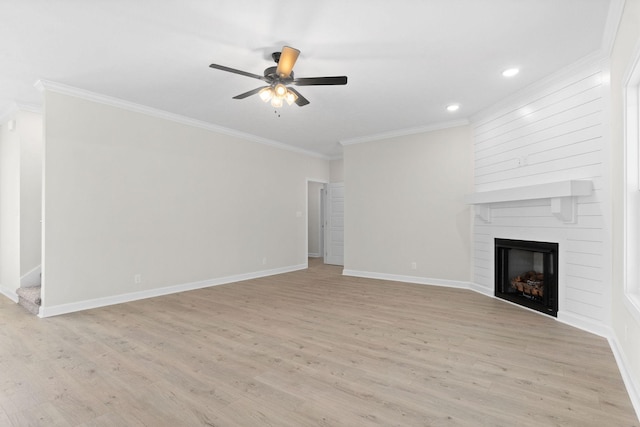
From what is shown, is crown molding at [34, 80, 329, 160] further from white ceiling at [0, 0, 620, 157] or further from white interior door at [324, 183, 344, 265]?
white interior door at [324, 183, 344, 265]

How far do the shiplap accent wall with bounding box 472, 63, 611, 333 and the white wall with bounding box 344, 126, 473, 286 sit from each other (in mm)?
724

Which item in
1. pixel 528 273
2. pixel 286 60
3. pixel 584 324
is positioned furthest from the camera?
pixel 528 273

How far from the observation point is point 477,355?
9.55ft

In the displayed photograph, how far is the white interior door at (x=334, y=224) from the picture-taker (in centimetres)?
841

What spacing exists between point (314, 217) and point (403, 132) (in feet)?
15.3

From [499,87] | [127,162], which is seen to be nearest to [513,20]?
[499,87]

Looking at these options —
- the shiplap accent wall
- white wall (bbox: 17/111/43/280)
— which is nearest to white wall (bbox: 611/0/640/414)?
the shiplap accent wall

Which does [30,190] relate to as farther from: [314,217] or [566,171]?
[566,171]

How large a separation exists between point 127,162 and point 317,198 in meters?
6.19

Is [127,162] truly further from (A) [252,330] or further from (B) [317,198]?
(B) [317,198]

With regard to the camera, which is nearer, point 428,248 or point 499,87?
point 499,87

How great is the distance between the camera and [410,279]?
242 inches

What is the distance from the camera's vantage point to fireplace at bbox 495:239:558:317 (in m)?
4.00

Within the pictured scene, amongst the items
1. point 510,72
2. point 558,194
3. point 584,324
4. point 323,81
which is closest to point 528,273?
point 584,324
